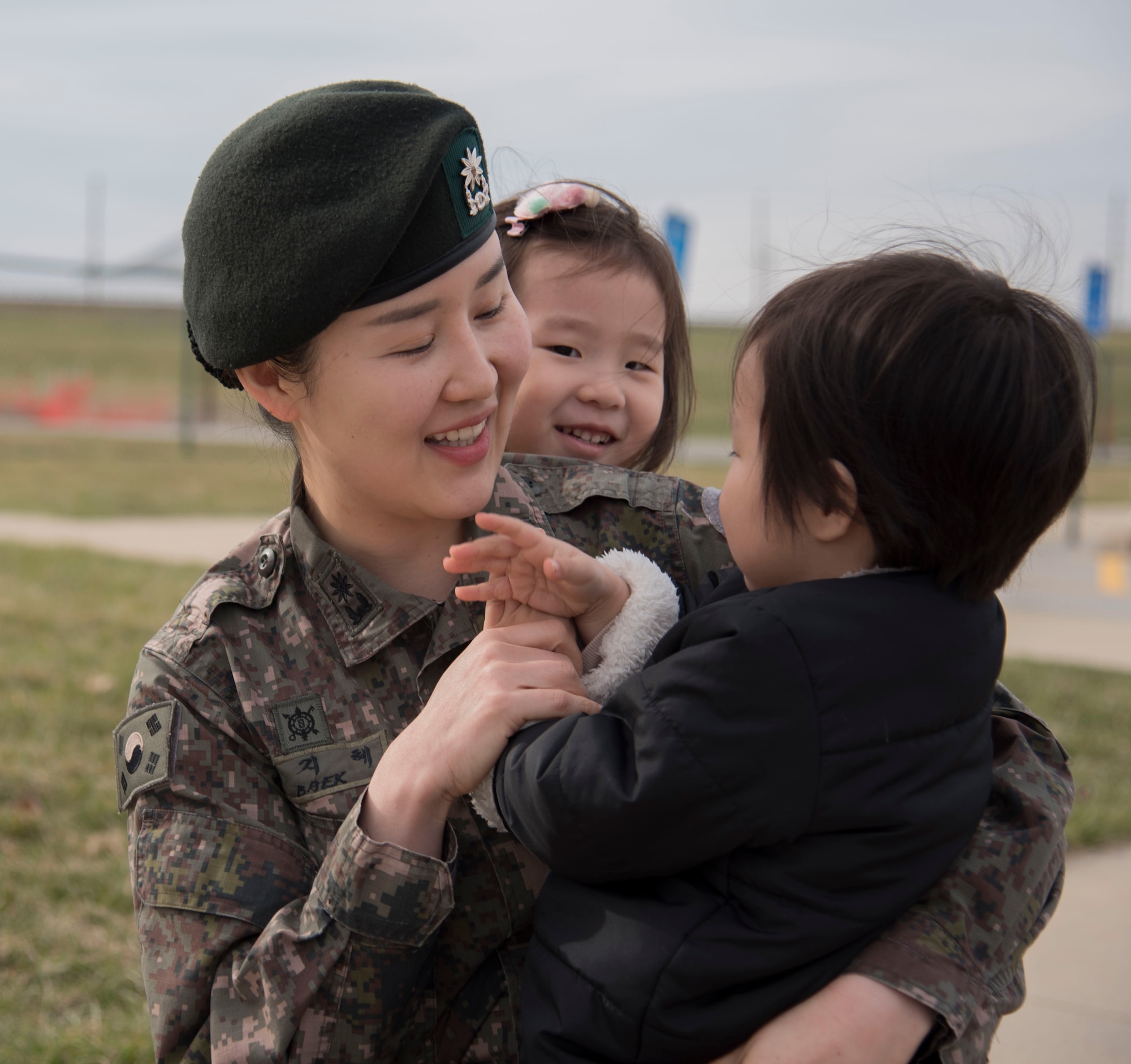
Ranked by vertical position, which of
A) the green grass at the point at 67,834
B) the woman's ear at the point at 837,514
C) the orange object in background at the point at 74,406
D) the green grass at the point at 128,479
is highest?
the woman's ear at the point at 837,514

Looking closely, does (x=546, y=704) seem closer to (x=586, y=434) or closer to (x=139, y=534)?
(x=586, y=434)

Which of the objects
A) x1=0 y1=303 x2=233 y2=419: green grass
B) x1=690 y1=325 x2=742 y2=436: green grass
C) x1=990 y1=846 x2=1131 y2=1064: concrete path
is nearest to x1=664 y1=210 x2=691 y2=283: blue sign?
x1=690 y1=325 x2=742 y2=436: green grass

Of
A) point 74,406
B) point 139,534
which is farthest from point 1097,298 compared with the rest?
point 74,406

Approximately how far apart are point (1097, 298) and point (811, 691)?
10926 millimetres

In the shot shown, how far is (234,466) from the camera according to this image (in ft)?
50.6

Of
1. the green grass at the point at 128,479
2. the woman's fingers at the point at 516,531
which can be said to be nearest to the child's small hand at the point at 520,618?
the woman's fingers at the point at 516,531

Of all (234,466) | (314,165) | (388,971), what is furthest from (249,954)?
(234,466)

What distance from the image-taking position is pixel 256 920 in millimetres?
1554

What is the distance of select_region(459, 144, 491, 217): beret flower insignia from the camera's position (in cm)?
166

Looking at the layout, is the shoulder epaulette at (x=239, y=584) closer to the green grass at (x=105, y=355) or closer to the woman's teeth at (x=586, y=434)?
the woman's teeth at (x=586, y=434)

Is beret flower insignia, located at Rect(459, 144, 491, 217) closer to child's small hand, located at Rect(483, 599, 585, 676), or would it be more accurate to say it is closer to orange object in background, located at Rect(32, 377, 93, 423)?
child's small hand, located at Rect(483, 599, 585, 676)

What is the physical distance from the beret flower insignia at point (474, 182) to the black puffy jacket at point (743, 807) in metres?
0.64

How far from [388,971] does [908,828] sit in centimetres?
65

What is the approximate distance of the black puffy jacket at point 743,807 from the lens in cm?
134
